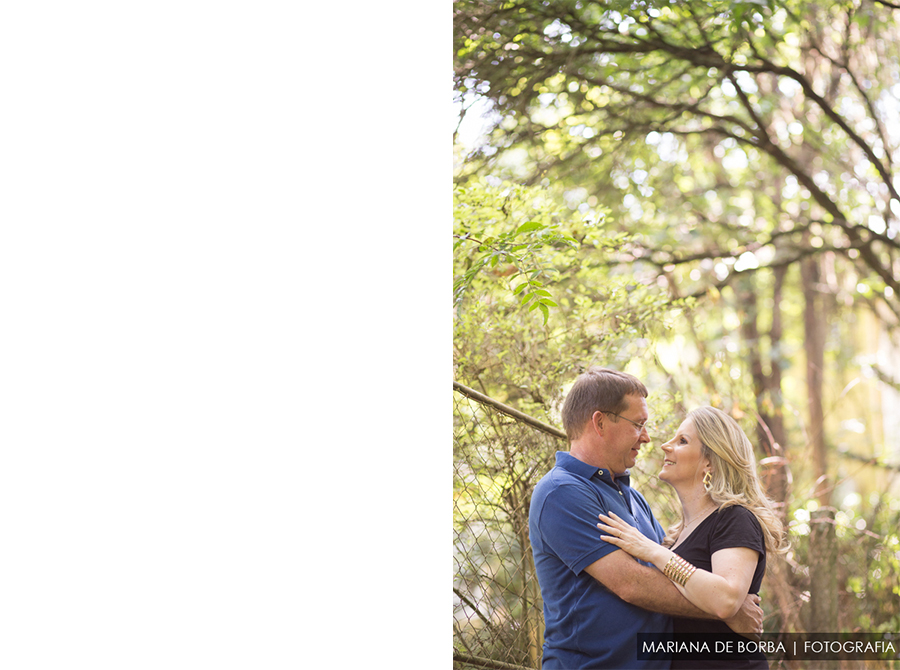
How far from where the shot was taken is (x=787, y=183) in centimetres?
416

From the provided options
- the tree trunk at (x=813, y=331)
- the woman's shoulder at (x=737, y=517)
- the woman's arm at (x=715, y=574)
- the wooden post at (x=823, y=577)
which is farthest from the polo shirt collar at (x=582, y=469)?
the tree trunk at (x=813, y=331)

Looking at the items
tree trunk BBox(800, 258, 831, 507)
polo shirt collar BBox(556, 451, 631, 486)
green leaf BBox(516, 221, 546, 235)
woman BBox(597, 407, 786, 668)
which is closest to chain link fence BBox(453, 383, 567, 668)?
polo shirt collar BBox(556, 451, 631, 486)

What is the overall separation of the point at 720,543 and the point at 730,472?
171 millimetres

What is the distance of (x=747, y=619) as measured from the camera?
4.65ft

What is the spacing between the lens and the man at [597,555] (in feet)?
4.57

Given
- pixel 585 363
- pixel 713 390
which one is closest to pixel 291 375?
pixel 585 363

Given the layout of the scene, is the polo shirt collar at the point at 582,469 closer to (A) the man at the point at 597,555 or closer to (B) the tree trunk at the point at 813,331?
(A) the man at the point at 597,555

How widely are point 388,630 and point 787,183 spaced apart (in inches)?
150

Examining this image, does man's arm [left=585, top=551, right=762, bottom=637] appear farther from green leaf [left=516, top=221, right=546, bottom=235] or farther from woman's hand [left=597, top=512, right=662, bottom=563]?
green leaf [left=516, top=221, right=546, bottom=235]

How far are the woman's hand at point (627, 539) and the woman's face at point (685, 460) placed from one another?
18 cm

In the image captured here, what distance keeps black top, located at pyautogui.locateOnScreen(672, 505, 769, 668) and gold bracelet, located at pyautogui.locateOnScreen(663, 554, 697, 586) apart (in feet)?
0.12

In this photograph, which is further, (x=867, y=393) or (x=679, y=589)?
(x=867, y=393)

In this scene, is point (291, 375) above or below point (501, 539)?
above

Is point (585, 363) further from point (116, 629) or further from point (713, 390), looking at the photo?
point (116, 629)
